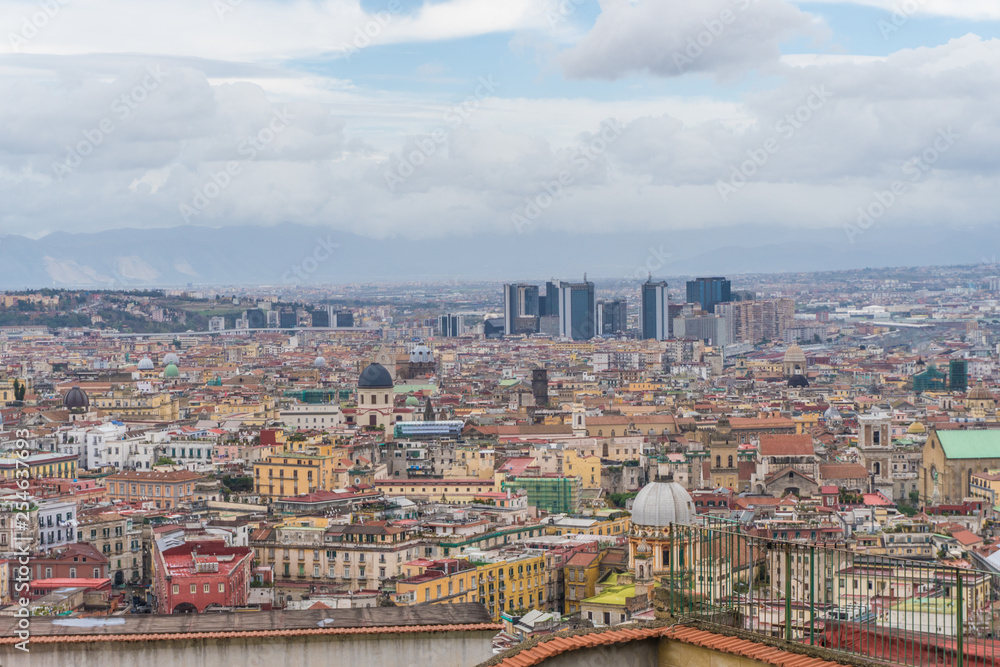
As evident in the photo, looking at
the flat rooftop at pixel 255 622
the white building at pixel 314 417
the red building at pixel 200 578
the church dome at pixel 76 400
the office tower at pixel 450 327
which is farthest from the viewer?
the office tower at pixel 450 327

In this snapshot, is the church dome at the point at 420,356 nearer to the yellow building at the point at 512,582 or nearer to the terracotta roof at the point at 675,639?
the yellow building at the point at 512,582

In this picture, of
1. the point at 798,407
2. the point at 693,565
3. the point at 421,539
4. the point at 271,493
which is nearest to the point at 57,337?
the point at 798,407

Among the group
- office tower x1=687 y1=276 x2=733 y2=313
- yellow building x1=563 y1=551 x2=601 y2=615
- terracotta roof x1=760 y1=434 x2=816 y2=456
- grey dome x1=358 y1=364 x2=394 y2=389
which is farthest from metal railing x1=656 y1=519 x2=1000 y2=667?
office tower x1=687 y1=276 x2=733 y2=313

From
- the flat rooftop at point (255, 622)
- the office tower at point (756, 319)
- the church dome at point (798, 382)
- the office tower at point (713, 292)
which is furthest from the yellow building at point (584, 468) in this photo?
the office tower at point (713, 292)

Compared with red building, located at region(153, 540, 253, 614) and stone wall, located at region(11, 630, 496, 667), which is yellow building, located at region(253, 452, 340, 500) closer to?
red building, located at region(153, 540, 253, 614)

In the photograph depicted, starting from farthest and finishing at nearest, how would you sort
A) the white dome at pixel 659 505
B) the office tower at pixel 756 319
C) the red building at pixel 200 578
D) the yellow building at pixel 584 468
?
the office tower at pixel 756 319 < the yellow building at pixel 584 468 < the red building at pixel 200 578 < the white dome at pixel 659 505

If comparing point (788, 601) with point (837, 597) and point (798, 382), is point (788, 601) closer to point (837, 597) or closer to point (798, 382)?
point (837, 597)

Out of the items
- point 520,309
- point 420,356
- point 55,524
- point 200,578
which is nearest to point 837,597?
point 200,578
